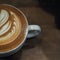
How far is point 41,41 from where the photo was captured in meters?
0.56

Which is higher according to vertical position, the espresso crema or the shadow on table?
the espresso crema

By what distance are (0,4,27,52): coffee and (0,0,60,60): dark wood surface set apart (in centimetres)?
6

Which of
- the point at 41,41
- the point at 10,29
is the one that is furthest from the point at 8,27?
the point at 41,41

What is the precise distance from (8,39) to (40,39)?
120mm

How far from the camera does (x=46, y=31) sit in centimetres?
58

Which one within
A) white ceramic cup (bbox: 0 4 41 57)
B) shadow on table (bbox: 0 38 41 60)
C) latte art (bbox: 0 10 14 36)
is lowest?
shadow on table (bbox: 0 38 41 60)


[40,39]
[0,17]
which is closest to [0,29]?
[0,17]

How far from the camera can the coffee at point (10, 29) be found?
0.48 meters

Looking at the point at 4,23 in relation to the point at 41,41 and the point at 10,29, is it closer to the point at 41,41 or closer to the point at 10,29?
the point at 10,29

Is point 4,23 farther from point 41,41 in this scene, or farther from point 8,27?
point 41,41

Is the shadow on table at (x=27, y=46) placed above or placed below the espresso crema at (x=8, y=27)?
below

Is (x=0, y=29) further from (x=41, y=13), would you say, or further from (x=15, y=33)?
(x=41, y=13)

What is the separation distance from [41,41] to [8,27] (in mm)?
123

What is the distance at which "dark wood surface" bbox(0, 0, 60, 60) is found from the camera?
542 mm
